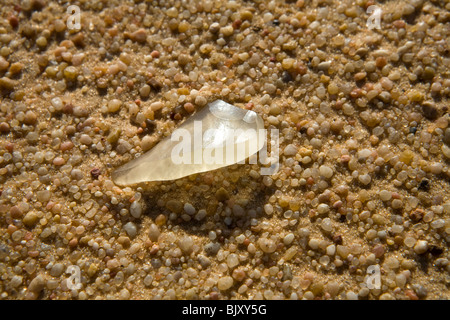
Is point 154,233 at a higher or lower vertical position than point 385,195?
lower

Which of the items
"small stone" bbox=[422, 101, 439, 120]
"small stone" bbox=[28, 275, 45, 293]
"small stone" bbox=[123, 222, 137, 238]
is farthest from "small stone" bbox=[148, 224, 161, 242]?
"small stone" bbox=[422, 101, 439, 120]

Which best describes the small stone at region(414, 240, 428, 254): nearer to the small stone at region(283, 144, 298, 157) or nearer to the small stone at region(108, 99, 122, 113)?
the small stone at region(283, 144, 298, 157)

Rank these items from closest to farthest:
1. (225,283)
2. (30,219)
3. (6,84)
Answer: (225,283) → (30,219) → (6,84)

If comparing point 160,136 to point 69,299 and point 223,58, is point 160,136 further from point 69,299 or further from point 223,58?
point 69,299

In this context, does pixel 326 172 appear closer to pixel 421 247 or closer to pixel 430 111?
pixel 421 247

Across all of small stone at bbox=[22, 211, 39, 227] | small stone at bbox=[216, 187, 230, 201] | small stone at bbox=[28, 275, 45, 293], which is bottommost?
small stone at bbox=[28, 275, 45, 293]

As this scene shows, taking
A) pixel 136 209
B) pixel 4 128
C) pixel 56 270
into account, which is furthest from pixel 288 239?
pixel 4 128

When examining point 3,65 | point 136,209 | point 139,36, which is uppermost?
point 139,36

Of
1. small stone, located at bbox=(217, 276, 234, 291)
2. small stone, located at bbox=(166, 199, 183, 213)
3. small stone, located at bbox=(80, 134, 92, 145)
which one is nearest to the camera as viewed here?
small stone, located at bbox=(217, 276, 234, 291)

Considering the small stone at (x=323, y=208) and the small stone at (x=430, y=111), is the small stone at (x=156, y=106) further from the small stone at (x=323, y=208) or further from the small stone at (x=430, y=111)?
the small stone at (x=430, y=111)

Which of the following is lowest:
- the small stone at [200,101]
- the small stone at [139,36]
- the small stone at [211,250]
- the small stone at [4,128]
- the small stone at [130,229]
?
the small stone at [211,250]

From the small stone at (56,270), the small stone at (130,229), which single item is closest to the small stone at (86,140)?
the small stone at (130,229)

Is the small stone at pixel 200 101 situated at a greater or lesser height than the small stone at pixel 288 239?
greater

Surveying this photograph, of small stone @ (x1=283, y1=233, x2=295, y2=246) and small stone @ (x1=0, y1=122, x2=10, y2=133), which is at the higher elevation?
small stone @ (x1=0, y1=122, x2=10, y2=133)
